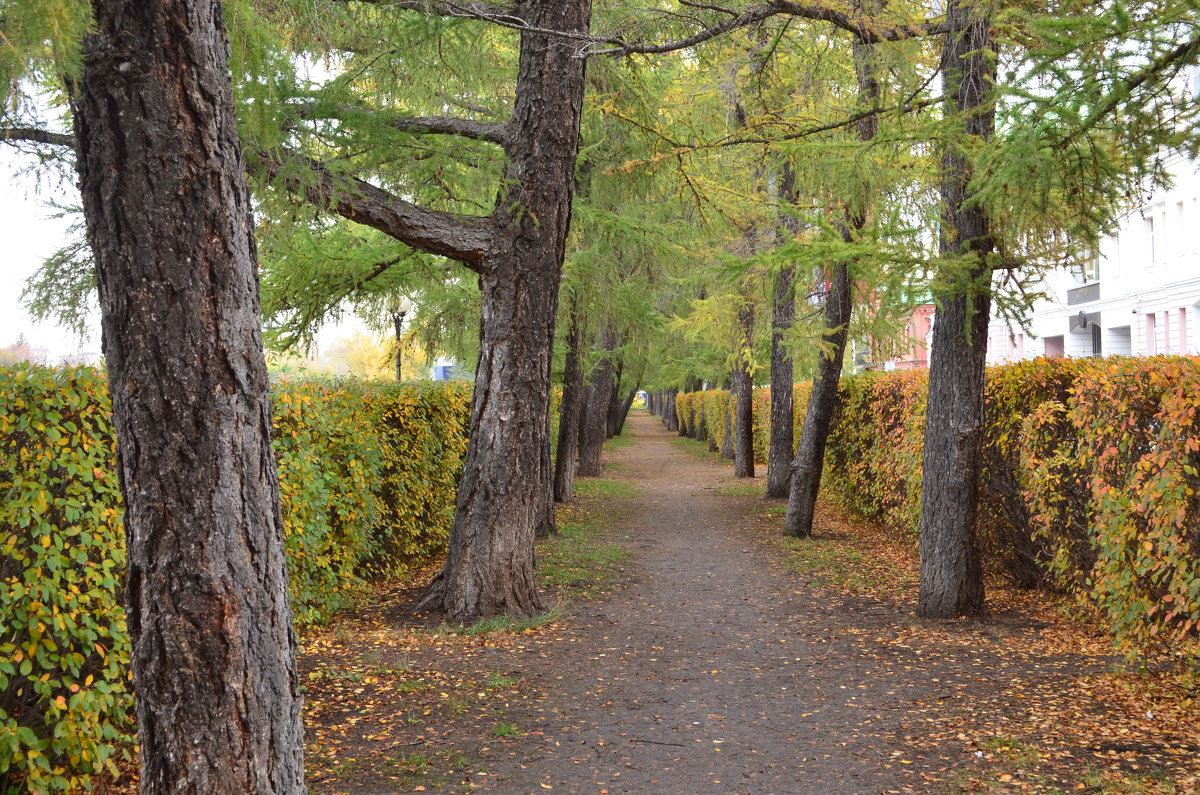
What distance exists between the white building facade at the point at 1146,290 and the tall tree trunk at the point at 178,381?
2159 cm

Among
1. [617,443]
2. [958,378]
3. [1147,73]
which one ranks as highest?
[1147,73]

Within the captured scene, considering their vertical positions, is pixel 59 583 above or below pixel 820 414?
below

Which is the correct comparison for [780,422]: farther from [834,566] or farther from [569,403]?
[834,566]

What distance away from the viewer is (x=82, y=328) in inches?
339

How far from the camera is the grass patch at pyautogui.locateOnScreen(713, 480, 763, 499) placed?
18.6m

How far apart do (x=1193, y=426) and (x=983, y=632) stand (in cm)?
268

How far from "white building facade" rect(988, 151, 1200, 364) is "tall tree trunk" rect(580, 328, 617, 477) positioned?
10.5m

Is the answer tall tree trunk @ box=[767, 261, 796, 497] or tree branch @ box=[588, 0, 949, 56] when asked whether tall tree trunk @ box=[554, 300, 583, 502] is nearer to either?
tall tree trunk @ box=[767, 261, 796, 497]

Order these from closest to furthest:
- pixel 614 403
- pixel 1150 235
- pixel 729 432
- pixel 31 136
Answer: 1. pixel 31 136
2. pixel 729 432
3. pixel 1150 235
4. pixel 614 403

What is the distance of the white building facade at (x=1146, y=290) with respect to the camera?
25.2 meters

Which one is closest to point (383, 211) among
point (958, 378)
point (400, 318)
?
point (958, 378)

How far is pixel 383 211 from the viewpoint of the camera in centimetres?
729

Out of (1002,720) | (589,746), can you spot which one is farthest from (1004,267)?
(589,746)

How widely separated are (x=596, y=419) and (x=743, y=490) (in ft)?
16.7
